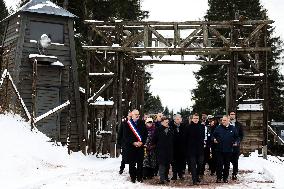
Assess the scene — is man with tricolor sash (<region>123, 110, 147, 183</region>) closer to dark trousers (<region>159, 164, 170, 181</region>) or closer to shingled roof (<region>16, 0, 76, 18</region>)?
dark trousers (<region>159, 164, 170, 181</region>)

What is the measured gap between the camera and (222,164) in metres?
12.7

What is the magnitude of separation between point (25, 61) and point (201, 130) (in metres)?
11.9

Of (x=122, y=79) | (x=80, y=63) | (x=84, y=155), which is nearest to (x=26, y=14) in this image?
(x=122, y=79)

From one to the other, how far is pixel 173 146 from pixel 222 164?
1452mm

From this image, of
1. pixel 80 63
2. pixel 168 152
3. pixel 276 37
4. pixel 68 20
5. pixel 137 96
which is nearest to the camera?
pixel 168 152

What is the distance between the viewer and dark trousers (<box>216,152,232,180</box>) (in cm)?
1262

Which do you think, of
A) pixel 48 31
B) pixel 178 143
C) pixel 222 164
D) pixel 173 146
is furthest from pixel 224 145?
pixel 48 31

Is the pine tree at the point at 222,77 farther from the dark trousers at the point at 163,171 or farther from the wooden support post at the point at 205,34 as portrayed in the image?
the dark trousers at the point at 163,171

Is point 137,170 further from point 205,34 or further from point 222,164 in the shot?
point 205,34

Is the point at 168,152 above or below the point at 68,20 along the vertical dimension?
below

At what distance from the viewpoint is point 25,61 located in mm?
21594

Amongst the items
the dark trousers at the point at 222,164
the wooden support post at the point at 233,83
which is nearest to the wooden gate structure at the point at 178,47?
the wooden support post at the point at 233,83

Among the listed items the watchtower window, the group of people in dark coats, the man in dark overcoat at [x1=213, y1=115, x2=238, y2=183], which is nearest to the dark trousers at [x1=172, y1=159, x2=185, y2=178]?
the group of people in dark coats

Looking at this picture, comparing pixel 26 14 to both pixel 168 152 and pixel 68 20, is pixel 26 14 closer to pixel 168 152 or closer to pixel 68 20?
pixel 68 20
